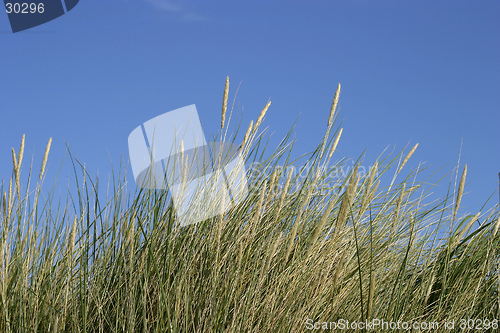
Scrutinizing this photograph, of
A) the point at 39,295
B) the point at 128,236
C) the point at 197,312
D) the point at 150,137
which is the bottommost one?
the point at 197,312

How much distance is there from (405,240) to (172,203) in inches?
55.4

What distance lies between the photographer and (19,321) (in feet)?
6.32

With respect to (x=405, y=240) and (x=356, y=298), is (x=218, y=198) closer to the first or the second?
(x=356, y=298)

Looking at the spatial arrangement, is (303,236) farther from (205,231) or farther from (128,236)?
(128,236)

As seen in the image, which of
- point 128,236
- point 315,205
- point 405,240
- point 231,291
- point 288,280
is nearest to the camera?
point 231,291

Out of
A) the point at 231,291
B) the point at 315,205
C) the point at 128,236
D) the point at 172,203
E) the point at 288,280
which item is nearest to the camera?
the point at 231,291

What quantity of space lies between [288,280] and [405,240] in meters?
1.11

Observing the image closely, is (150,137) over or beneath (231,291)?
over

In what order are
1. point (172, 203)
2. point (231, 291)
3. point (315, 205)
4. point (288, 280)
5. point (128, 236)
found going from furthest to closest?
point (315, 205), point (172, 203), point (128, 236), point (288, 280), point (231, 291)

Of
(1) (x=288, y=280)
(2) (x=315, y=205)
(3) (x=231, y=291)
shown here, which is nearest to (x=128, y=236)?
(3) (x=231, y=291)

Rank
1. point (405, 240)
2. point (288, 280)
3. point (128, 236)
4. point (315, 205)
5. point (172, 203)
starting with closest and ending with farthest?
point (288, 280)
point (128, 236)
point (172, 203)
point (315, 205)
point (405, 240)

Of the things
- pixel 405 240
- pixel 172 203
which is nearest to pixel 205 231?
pixel 172 203

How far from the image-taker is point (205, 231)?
2168 millimetres

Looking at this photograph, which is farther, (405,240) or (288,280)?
(405,240)
